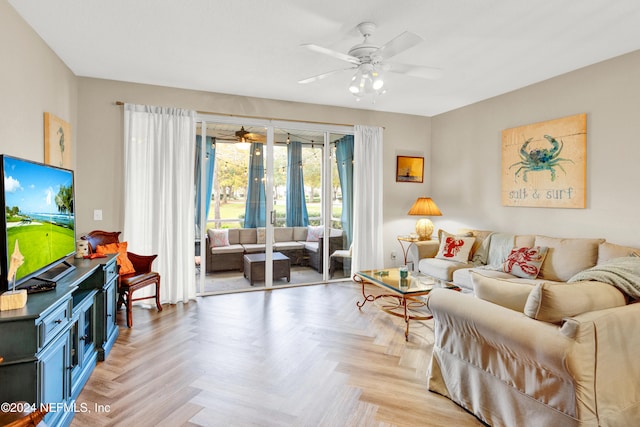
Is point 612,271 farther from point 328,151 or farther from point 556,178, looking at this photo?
point 328,151

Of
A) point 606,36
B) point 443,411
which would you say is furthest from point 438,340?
point 606,36

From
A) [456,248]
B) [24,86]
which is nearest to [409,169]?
[456,248]

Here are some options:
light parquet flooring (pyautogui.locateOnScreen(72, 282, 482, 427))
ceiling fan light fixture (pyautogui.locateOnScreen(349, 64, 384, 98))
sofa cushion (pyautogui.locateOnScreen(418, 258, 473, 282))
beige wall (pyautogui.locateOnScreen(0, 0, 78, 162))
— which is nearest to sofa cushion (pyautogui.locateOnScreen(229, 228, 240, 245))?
light parquet flooring (pyautogui.locateOnScreen(72, 282, 482, 427))

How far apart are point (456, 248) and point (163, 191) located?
12.7 ft

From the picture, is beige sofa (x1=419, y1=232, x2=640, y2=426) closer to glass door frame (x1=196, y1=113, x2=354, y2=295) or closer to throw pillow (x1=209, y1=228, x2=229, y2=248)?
glass door frame (x1=196, y1=113, x2=354, y2=295)

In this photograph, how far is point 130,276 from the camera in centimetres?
365

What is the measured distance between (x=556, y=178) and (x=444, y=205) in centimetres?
186

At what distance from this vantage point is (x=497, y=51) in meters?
3.30

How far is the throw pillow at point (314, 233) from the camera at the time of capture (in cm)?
532

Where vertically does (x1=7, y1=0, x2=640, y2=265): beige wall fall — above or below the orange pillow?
above

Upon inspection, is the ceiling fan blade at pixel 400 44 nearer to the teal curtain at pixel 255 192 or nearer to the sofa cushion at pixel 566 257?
the teal curtain at pixel 255 192

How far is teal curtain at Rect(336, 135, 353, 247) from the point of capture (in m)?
5.50

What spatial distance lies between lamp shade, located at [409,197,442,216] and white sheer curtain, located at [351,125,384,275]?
0.55 m

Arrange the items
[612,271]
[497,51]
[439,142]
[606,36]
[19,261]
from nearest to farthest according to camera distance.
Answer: [19,261] < [612,271] < [606,36] < [497,51] < [439,142]
